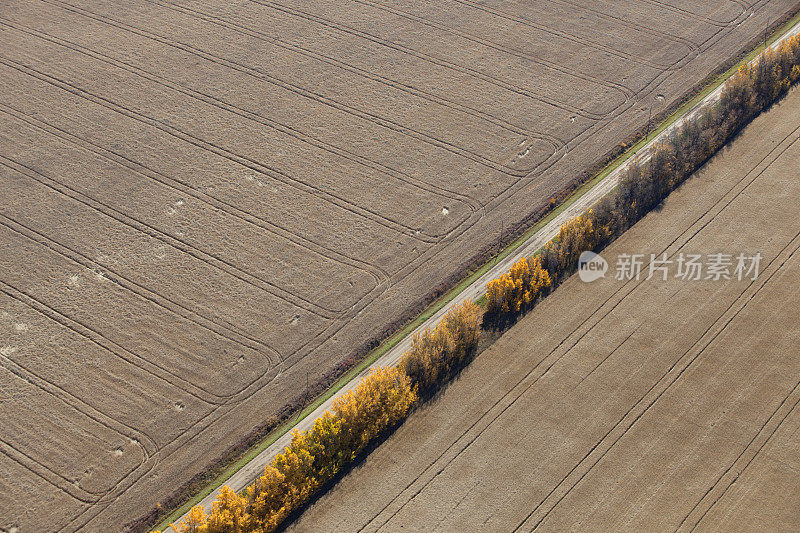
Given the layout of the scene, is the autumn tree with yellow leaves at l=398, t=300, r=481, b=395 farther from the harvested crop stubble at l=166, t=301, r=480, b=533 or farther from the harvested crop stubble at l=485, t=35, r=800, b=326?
A: the harvested crop stubble at l=485, t=35, r=800, b=326

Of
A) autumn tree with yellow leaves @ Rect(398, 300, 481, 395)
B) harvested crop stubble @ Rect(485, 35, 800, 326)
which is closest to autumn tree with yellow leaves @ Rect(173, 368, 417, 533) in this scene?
autumn tree with yellow leaves @ Rect(398, 300, 481, 395)

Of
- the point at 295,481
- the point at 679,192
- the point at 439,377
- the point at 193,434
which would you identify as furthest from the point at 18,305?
the point at 679,192

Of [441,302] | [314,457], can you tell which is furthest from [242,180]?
[314,457]

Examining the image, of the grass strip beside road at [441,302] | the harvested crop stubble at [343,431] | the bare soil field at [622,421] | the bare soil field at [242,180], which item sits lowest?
the bare soil field at [622,421]

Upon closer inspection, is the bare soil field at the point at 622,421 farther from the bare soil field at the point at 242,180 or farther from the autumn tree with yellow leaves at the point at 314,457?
the bare soil field at the point at 242,180

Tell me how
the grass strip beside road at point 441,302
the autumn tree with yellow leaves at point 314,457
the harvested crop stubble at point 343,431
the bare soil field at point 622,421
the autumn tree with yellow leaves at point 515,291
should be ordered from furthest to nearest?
the autumn tree with yellow leaves at point 515,291, the grass strip beside road at point 441,302, the bare soil field at point 622,421, the harvested crop stubble at point 343,431, the autumn tree with yellow leaves at point 314,457

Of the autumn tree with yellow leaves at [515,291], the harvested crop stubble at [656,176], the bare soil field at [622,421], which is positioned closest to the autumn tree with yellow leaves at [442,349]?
the bare soil field at [622,421]
